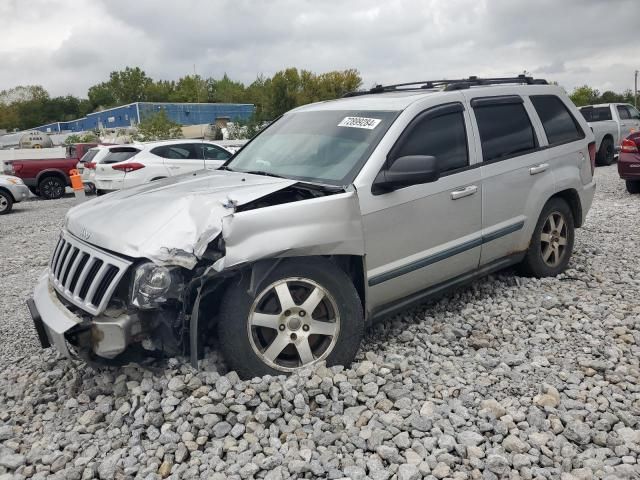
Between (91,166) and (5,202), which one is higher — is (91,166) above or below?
above

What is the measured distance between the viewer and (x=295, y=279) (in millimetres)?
3387

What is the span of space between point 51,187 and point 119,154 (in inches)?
219

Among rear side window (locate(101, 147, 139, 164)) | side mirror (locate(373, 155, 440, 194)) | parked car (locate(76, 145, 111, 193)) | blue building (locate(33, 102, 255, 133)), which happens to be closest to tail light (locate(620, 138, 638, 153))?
side mirror (locate(373, 155, 440, 194))

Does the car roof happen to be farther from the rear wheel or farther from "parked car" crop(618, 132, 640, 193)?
the rear wheel

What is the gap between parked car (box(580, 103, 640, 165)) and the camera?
1620cm

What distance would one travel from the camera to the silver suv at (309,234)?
10.5ft

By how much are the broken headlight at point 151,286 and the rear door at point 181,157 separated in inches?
415

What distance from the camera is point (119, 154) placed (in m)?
13.7

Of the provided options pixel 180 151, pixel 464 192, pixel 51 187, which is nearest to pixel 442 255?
pixel 464 192

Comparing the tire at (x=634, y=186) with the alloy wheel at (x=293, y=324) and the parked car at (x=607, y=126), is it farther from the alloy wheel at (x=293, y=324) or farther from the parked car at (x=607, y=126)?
the alloy wheel at (x=293, y=324)

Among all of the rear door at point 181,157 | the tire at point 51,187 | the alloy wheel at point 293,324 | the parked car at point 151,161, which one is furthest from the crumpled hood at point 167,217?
the tire at point 51,187

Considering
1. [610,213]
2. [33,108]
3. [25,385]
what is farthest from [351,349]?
[33,108]

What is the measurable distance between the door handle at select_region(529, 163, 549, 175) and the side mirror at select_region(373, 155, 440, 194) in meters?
1.57

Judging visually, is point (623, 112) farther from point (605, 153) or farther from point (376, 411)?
point (376, 411)
